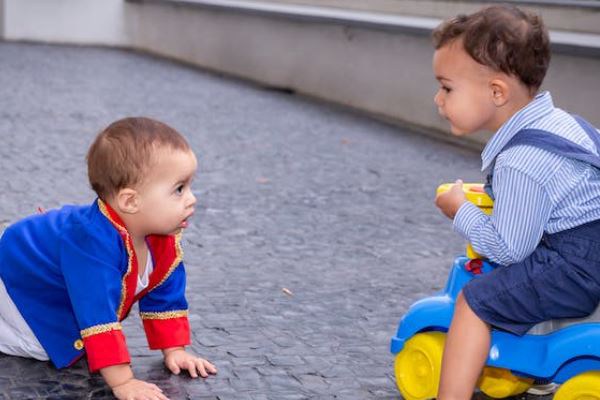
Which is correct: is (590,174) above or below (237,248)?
above

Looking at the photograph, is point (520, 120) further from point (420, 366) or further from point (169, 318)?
point (169, 318)

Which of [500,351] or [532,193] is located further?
[500,351]

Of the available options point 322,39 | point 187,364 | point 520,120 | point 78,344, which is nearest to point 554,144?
point 520,120

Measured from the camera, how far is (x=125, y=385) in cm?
271

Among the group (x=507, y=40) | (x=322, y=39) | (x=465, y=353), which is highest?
(x=507, y=40)

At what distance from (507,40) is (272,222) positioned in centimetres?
238

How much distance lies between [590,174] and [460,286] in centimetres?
44

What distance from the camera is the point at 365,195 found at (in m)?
5.49

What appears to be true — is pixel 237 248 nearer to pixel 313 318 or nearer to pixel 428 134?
pixel 313 318

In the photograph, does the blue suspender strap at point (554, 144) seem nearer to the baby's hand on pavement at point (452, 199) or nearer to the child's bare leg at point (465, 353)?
the baby's hand on pavement at point (452, 199)

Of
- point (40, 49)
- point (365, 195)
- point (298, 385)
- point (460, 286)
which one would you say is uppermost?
point (460, 286)

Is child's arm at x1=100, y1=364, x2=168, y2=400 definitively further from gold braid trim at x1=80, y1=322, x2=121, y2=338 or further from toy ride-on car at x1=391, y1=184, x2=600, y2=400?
toy ride-on car at x1=391, y1=184, x2=600, y2=400

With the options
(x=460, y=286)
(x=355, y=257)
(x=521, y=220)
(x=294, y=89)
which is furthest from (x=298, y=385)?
(x=294, y=89)

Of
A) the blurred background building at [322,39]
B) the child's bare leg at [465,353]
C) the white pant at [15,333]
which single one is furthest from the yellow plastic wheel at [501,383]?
the blurred background building at [322,39]
